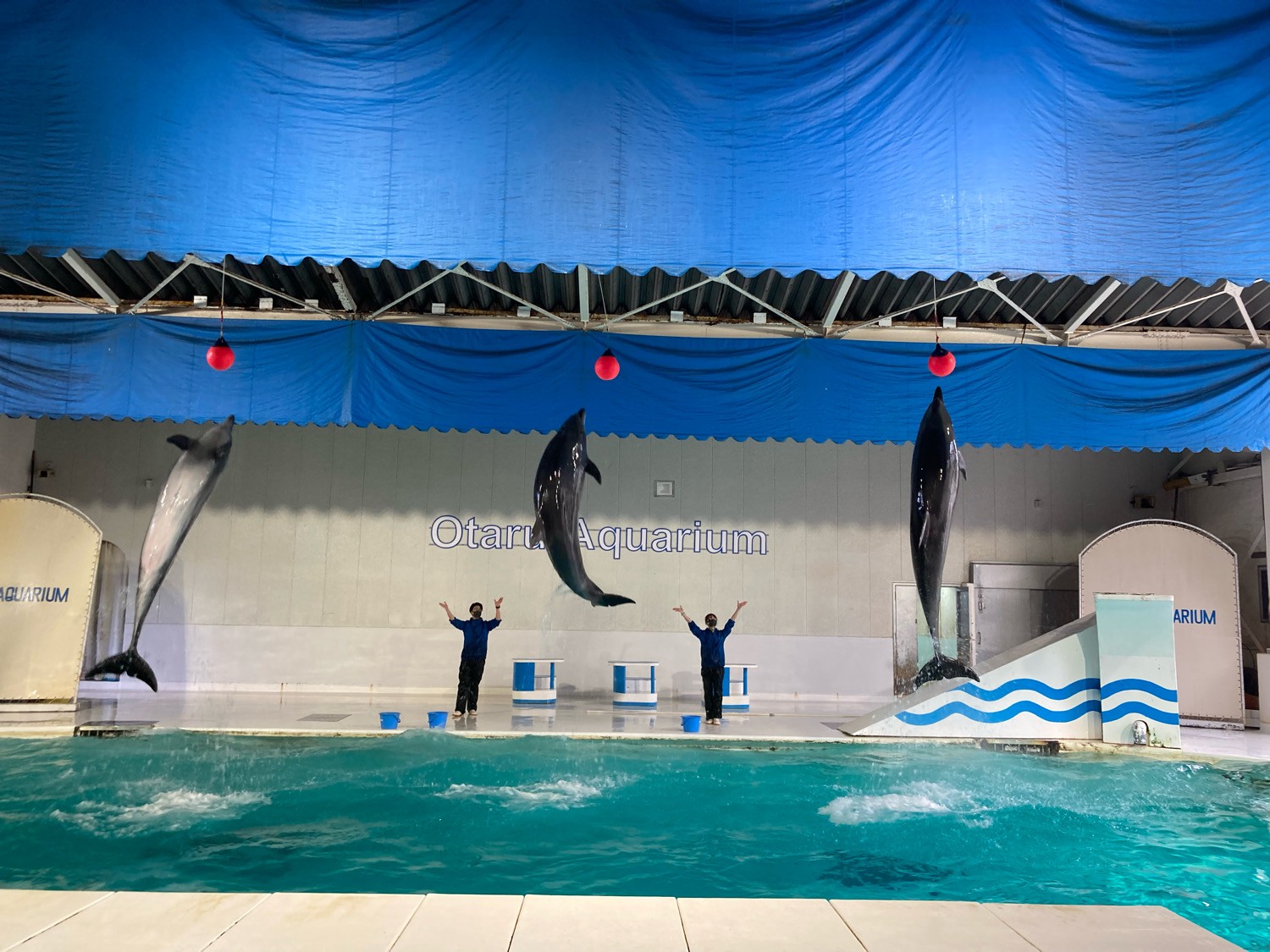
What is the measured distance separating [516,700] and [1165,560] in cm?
843

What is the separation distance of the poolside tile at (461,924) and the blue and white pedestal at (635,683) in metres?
8.14

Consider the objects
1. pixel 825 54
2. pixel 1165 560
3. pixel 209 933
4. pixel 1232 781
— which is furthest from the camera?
pixel 1165 560

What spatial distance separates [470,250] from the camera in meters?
5.29

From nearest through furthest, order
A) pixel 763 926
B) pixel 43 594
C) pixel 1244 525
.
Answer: pixel 763 926
pixel 43 594
pixel 1244 525

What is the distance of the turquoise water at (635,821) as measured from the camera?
4664 mm

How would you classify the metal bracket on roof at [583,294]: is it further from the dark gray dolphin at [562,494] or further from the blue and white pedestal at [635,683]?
the blue and white pedestal at [635,683]

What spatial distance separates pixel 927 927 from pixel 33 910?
331 centimetres

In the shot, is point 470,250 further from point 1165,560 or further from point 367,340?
point 1165,560

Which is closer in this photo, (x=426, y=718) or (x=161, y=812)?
(x=161, y=812)

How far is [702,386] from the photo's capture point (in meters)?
9.40

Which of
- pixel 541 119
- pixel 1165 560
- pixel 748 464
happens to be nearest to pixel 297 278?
pixel 541 119

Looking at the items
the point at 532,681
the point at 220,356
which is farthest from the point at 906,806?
the point at 220,356

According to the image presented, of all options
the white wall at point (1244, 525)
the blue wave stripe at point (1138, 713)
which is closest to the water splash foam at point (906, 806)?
the blue wave stripe at point (1138, 713)

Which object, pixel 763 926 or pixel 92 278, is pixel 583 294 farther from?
pixel 763 926
